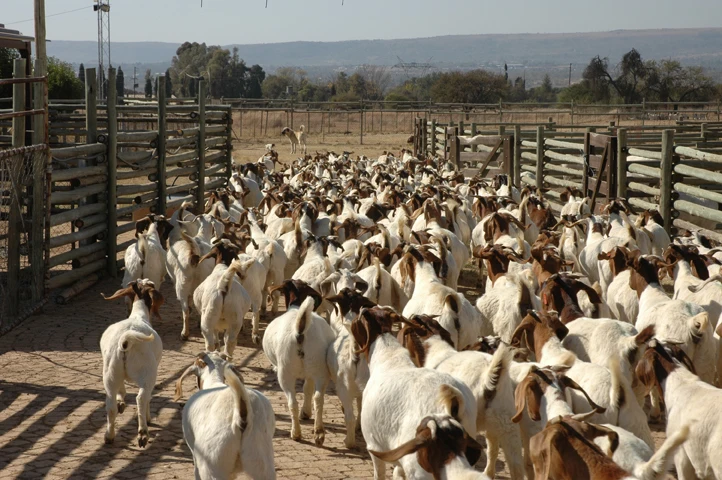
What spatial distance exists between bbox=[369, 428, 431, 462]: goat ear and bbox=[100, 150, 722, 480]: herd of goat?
0.01m

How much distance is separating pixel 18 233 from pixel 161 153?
529 centimetres

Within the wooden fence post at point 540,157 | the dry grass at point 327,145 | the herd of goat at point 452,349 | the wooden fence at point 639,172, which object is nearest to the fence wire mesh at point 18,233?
the herd of goat at point 452,349

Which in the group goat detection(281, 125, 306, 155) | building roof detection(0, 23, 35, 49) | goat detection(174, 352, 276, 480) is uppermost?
building roof detection(0, 23, 35, 49)

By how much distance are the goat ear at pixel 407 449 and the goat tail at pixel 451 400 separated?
505 millimetres

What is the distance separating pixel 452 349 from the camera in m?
6.51

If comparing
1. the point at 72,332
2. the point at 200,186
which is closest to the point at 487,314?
the point at 72,332

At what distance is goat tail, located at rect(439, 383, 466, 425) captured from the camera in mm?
5117

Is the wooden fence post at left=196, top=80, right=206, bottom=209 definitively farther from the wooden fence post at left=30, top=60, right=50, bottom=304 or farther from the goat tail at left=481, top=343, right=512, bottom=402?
the goat tail at left=481, top=343, right=512, bottom=402

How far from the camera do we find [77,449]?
6867mm

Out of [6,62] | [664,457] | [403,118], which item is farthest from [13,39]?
[403,118]

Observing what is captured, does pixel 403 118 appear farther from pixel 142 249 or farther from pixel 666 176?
pixel 142 249

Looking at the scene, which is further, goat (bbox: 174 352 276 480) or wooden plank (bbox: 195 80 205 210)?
wooden plank (bbox: 195 80 205 210)

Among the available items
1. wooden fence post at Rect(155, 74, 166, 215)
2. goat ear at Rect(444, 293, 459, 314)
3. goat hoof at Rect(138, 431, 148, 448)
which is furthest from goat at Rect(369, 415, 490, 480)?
wooden fence post at Rect(155, 74, 166, 215)

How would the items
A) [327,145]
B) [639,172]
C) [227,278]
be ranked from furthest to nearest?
[327,145] → [639,172] → [227,278]
